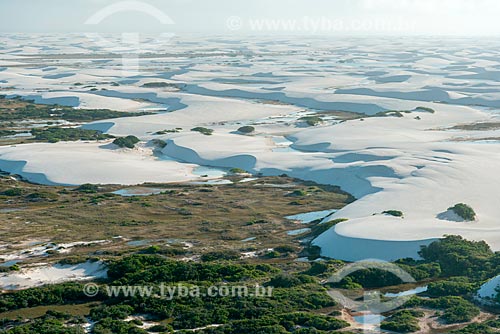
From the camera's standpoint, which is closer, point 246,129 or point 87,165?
point 87,165

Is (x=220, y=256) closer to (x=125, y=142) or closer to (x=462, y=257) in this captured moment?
(x=462, y=257)

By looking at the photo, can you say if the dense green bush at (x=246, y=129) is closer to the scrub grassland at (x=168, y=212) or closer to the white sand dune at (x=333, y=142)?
the white sand dune at (x=333, y=142)

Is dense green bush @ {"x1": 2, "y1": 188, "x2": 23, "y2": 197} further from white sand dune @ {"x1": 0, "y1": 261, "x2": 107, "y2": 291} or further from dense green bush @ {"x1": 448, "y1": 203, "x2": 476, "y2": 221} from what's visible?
dense green bush @ {"x1": 448, "y1": 203, "x2": 476, "y2": 221}

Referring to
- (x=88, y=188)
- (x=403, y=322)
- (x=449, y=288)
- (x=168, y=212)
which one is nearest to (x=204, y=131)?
(x=88, y=188)

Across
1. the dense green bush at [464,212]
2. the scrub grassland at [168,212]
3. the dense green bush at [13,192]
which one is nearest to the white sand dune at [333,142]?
the dense green bush at [464,212]

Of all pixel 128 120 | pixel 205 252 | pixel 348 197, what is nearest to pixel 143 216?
pixel 205 252

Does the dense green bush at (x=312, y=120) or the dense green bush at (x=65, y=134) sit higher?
the dense green bush at (x=312, y=120)

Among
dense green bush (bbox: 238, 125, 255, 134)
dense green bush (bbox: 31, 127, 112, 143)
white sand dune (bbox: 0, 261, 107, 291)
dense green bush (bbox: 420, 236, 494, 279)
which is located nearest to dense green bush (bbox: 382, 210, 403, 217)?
dense green bush (bbox: 420, 236, 494, 279)

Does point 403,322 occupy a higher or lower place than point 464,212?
higher

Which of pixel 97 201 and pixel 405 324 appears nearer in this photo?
pixel 405 324

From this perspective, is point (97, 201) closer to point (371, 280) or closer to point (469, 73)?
point (371, 280)

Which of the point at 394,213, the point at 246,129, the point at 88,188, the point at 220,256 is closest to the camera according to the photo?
the point at 220,256
